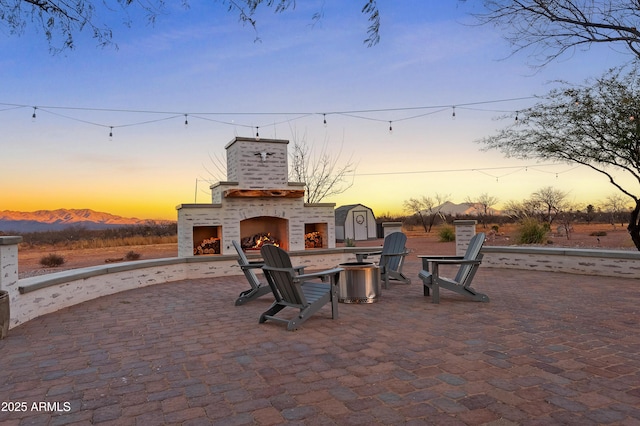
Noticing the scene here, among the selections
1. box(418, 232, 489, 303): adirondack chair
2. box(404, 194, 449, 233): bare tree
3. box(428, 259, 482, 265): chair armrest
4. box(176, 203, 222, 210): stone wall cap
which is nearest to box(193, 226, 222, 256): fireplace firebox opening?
box(176, 203, 222, 210): stone wall cap

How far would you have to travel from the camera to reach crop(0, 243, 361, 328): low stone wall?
15.7ft

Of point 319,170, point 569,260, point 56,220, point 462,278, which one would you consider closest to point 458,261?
point 462,278

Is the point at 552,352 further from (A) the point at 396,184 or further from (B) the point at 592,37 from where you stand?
(A) the point at 396,184

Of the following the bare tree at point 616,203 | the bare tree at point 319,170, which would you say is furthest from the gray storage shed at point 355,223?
the bare tree at point 616,203

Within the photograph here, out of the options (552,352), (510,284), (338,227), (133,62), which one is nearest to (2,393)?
(552,352)

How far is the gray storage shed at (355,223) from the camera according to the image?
2223cm

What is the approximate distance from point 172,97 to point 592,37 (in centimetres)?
889

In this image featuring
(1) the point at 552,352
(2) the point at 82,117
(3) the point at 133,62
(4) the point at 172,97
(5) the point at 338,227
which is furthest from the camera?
(5) the point at 338,227

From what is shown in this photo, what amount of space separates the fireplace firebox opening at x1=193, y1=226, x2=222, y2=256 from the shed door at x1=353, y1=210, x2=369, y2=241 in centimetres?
1337

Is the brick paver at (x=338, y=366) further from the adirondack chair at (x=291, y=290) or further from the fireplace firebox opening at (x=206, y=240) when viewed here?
the fireplace firebox opening at (x=206, y=240)

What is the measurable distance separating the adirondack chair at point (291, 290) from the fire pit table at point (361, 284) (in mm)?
825

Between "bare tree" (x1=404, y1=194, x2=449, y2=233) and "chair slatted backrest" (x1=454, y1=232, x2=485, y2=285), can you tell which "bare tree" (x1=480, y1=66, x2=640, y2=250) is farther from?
"bare tree" (x1=404, y1=194, x2=449, y2=233)

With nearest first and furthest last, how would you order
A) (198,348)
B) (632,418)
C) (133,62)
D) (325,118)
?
(632,418) < (198,348) < (133,62) < (325,118)

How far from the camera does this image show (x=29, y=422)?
2182 mm
